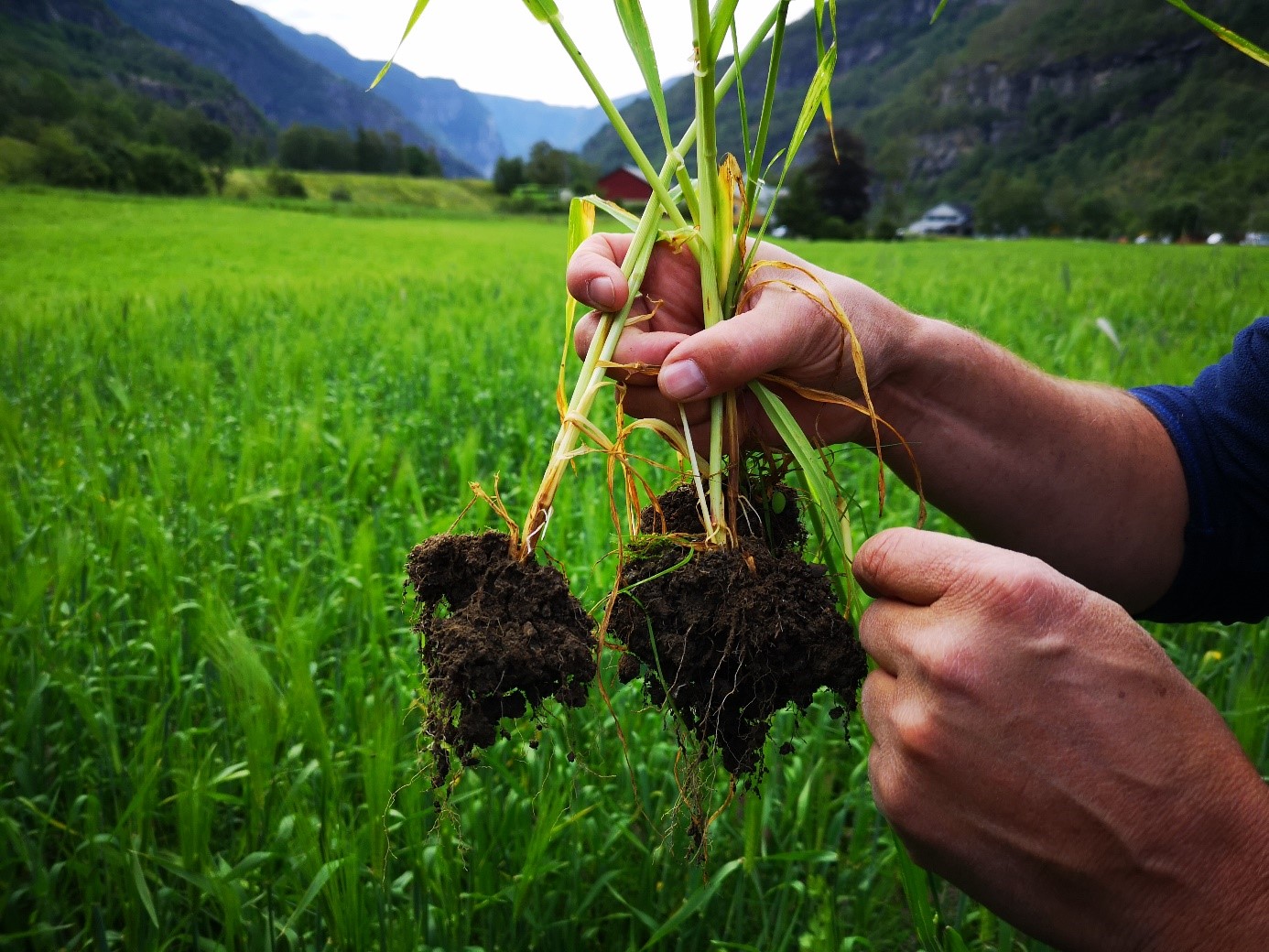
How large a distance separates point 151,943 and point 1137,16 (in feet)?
377

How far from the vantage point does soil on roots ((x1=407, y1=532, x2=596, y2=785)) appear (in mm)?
758

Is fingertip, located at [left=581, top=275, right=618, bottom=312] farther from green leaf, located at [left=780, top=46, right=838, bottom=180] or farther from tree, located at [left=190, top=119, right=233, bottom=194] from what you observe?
tree, located at [left=190, top=119, right=233, bottom=194]

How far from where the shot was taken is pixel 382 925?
1.08 m

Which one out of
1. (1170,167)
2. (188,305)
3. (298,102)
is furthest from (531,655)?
(298,102)

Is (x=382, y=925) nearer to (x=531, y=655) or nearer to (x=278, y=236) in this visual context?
(x=531, y=655)

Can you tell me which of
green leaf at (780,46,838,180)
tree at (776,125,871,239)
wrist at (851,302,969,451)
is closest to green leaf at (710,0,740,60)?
green leaf at (780,46,838,180)

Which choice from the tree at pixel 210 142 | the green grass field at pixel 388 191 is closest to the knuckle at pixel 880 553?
the green grass field at pixel 388 191

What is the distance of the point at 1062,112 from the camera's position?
280 feet

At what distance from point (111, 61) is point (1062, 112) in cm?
11565

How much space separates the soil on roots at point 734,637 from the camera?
32.7 inches

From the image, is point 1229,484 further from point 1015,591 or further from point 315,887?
point 315,887

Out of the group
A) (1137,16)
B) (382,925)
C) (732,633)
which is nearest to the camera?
(732,633)

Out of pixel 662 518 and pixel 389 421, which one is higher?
pixel 662 518

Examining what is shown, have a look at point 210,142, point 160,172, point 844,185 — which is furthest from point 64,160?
point 844,185
